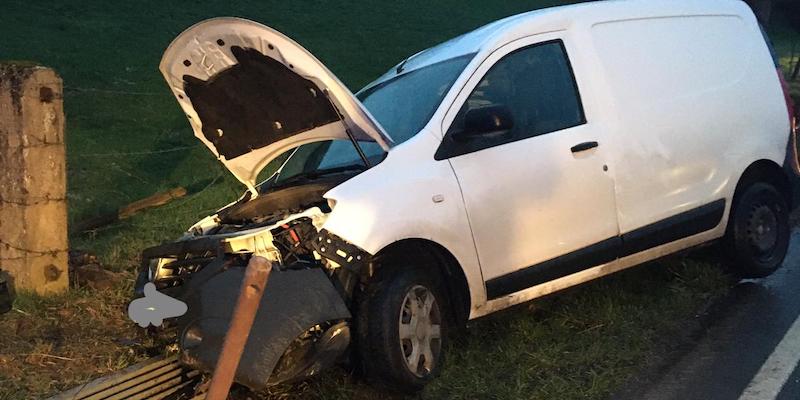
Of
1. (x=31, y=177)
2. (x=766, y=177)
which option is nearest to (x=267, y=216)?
(x=31, y=177)

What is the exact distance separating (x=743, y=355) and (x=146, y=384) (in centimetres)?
324

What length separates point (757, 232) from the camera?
585 centimetres

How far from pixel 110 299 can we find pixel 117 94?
6718 millimetres

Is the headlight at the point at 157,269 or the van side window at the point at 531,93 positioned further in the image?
the van side window at the point at 531,93

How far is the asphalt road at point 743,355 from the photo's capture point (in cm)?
422

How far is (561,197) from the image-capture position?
470 centimetres

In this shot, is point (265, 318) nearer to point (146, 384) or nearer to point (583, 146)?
point (146, 384)

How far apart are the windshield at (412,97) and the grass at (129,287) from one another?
1150 mm

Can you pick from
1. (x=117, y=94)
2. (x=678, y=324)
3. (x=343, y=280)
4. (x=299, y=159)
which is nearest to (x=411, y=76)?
(x=299, y=159)

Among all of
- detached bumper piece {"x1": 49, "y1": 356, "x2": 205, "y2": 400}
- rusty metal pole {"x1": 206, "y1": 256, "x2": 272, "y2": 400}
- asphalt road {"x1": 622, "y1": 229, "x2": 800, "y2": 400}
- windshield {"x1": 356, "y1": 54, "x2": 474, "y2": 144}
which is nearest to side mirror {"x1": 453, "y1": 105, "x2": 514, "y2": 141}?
windshield {"x1": 356, "y1": 54, "x2": 474, "y2": 144}

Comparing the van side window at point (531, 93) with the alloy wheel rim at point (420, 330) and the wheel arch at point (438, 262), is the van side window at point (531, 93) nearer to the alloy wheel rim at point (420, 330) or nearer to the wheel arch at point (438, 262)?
the wheel arch at point (438, 262)

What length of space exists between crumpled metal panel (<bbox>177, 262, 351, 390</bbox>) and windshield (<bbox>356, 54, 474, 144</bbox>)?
41.7 inches

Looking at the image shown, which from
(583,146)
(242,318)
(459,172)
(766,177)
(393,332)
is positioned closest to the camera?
(242,318)

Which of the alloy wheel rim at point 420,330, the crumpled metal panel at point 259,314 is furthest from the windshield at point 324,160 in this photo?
the crumpled metal panel at point 259,314
